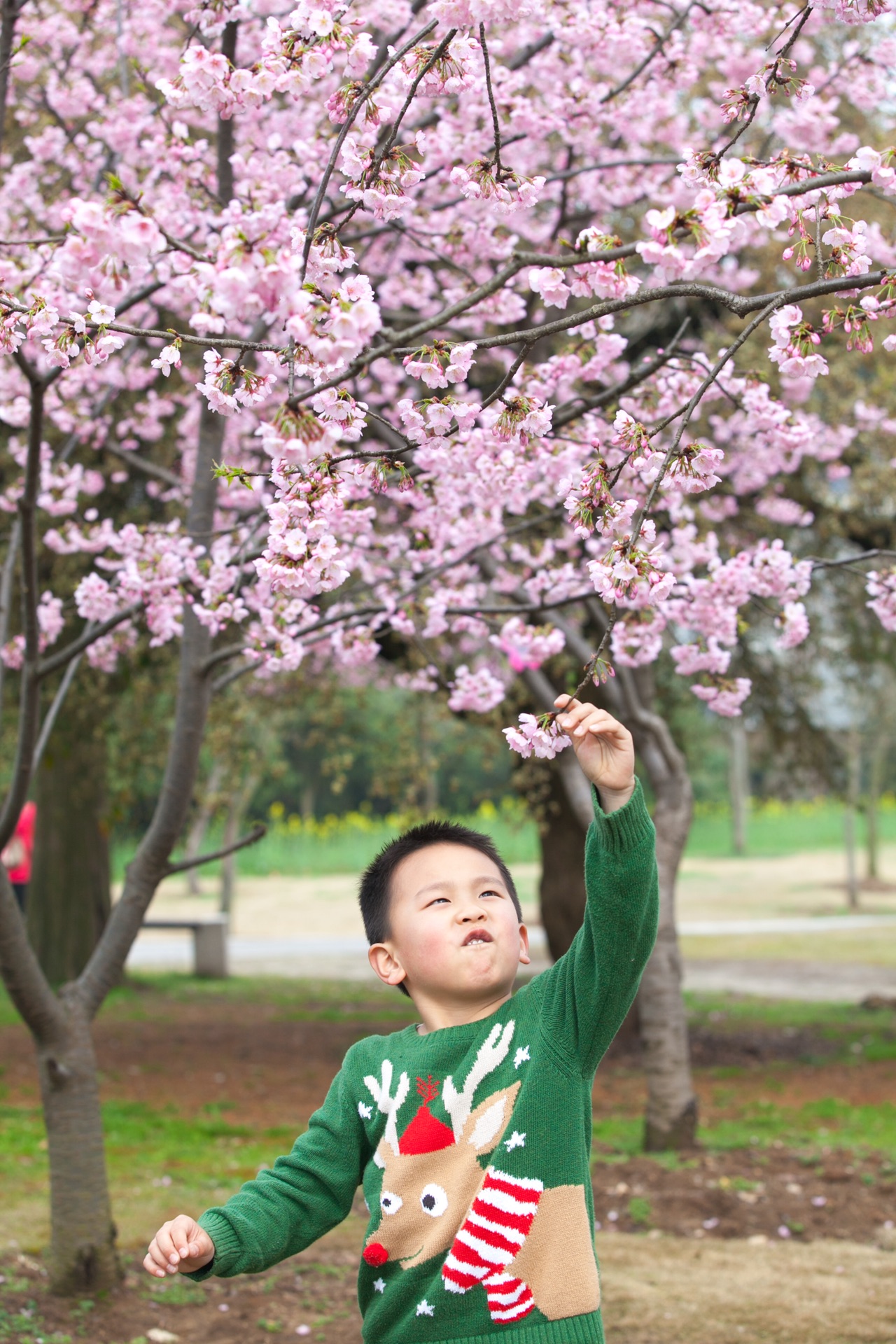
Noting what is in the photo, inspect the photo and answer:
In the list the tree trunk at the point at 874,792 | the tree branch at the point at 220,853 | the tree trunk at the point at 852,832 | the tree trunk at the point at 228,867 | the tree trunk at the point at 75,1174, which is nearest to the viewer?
the tree trunk at the point at 75,1174

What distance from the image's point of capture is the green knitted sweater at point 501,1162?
6.66ft

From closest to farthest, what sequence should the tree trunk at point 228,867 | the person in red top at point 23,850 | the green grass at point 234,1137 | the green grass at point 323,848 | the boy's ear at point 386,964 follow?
the boy's ear at point 386,964
the green grass at point 234,1137
the person in red top at point 23,850
the tree trunk at point 228,867
the green grass at point 323,848

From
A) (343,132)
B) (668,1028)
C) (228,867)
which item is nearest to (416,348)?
(343,132)

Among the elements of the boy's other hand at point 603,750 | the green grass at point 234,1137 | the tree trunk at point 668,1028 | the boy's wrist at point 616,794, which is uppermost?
the boy's other hand at point 603,750

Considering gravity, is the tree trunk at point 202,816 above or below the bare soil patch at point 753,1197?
above

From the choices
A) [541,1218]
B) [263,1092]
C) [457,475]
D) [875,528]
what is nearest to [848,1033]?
[875,528]

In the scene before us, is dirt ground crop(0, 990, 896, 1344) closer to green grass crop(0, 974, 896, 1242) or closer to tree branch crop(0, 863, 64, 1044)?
green grass crop(0, 974, 896, 1242)

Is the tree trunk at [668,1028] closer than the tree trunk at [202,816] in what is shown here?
Yes

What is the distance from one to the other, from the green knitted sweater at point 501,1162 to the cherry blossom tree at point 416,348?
0.38 m

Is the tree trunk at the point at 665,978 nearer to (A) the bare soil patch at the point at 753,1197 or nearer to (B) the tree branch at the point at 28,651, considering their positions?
(A) the bare soil patch at the point at 753,1197

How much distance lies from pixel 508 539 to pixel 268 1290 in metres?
3.18

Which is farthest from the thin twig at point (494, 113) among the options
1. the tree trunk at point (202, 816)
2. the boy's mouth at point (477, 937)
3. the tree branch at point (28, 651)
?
the tree trunk at point (202, 816)

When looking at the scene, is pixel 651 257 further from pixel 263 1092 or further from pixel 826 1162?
pixel 263 1092

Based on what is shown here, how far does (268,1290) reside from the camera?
4.66 metres
